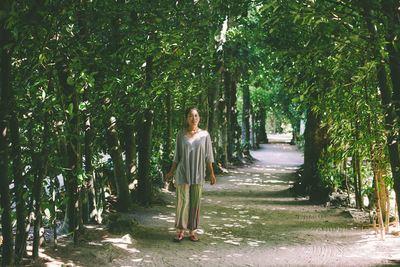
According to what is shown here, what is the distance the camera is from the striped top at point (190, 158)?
6516 millimetres

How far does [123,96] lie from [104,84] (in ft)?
1.72

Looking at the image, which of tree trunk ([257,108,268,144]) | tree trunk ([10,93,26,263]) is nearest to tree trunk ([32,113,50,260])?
tree trunk ([10,93,26,263])

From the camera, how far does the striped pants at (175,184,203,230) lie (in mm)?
6527

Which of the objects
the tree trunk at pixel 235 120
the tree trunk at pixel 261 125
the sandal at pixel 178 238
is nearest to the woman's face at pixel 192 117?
the sandal at pixel 178 238

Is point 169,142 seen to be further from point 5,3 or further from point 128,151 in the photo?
point 5,3

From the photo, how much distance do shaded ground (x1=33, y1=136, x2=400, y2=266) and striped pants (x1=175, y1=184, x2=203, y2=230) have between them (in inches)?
12.1

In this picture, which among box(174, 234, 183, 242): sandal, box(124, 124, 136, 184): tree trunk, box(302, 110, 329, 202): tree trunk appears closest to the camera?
box(174, 234, 183, 242): sandal

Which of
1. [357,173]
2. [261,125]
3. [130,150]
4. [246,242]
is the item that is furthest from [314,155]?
[261,125]

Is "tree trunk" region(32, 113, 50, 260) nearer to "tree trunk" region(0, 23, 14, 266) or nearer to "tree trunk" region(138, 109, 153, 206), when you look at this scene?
"tree trunk" region(0, 23, 14, 266)

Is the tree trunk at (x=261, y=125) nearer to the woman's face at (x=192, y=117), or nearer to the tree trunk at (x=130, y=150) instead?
the tree trunk at (x=130, y=150)

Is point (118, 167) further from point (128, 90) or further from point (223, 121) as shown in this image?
point (223, 121)

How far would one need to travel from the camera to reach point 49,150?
426 centimetres

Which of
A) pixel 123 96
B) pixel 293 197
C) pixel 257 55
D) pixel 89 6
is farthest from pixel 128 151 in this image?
pixel 257 55

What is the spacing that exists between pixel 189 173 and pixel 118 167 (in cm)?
257
